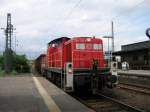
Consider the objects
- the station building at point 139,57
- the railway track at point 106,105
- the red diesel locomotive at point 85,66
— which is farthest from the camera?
the station building at point 139,57

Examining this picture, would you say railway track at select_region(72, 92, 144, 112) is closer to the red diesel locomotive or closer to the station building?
the red diesel locomotive

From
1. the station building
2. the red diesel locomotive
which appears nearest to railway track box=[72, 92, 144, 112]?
the red diesel locomotive

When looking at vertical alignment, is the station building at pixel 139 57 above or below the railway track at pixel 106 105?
above

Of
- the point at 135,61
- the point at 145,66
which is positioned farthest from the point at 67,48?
the point at 135,61

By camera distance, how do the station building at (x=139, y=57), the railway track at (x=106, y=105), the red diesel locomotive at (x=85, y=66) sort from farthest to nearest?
1. the station building at (x=139, y=57)
2. the red diesel locomotive at (x=85, y=66)
3. the railway track at (x=106, y=105)

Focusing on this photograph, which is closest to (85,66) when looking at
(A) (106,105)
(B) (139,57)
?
(A) (106,105)

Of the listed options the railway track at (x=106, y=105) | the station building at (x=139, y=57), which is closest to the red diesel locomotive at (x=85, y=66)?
the railway track at (x=106, y=105)

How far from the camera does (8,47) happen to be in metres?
57.0

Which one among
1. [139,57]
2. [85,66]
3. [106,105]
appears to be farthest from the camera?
[139,57]

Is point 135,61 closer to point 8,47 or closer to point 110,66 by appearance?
point 8,47

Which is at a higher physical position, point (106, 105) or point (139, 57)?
point (139, 57)

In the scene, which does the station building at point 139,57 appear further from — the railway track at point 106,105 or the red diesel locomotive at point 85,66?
the railway track at point 106,105

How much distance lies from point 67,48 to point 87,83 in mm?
3396

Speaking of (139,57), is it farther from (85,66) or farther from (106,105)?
(106,105)
